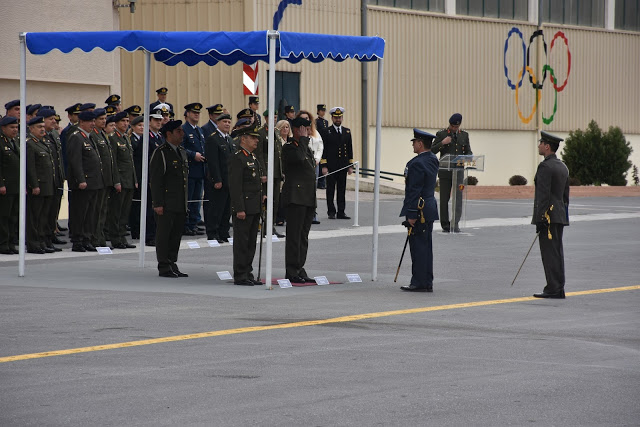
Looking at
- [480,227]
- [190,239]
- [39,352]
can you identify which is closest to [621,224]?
[480,227]

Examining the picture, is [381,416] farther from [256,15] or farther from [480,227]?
[256,15]

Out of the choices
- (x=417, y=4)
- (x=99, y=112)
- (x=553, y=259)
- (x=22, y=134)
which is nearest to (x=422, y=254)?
(x=553, y=259)

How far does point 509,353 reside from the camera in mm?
9586

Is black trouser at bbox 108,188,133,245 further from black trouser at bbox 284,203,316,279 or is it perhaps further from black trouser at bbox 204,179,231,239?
black trouser at bbox 284,203,316,279

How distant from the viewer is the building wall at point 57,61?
23938 mm

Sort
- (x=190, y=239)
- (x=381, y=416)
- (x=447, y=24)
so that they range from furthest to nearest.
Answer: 1. (x=447, y=24)
2. (x=190, y=239)
3. (x=381, y=416)

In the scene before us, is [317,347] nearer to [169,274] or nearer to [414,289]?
[414,289]

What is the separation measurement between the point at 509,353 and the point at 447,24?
30460 millimetres

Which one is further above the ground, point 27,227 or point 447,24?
point 447,24

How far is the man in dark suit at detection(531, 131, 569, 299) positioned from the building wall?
44.6ft

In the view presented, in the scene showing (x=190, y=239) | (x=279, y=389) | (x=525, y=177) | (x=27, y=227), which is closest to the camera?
(x=279, y=389)

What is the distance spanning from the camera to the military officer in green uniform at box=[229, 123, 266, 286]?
13.9 m

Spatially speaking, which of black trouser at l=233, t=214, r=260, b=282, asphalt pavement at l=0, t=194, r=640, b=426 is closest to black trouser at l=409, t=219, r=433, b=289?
asphalt pavement at l=0, t=194, r=640, b=426

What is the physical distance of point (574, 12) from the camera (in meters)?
44.0
